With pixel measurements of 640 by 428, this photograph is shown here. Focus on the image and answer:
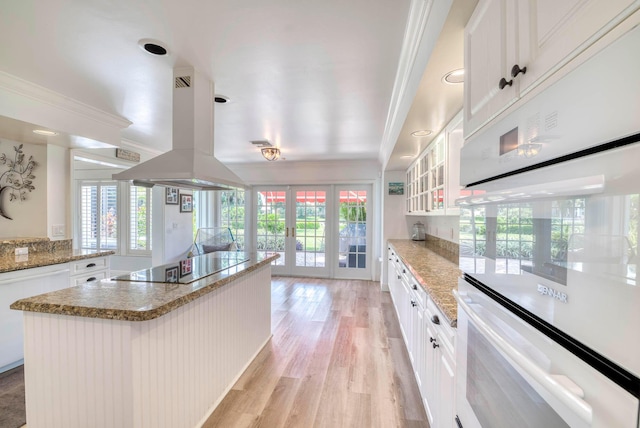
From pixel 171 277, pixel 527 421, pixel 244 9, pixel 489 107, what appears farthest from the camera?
pixel 171 277

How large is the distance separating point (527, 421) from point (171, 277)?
6.34 ft

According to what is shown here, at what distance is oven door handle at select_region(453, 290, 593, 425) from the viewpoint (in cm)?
42

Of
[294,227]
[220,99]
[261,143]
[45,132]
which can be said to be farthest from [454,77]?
[294,227]

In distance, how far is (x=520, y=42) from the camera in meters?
0.70

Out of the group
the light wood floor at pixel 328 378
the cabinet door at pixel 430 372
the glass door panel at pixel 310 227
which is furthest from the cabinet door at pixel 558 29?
the glass door panel at pixel 310 227

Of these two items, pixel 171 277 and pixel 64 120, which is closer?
pixel 171 277

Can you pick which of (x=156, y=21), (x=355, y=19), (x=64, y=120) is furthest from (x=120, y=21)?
(x=64, y=120)

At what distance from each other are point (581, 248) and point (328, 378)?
7.68 feet

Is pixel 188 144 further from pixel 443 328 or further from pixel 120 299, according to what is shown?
pixel 443 328

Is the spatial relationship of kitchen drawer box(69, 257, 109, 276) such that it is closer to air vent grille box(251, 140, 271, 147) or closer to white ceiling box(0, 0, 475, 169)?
white ceiling box(0, 0, 475, 169)

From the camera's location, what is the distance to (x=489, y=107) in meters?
0.86

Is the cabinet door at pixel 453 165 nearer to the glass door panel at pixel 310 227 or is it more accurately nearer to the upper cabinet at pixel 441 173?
the upper cabinet at pixel 441 173

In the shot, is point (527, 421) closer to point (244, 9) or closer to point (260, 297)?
point (244, 9)

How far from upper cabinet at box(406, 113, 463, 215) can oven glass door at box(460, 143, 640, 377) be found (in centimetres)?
160
